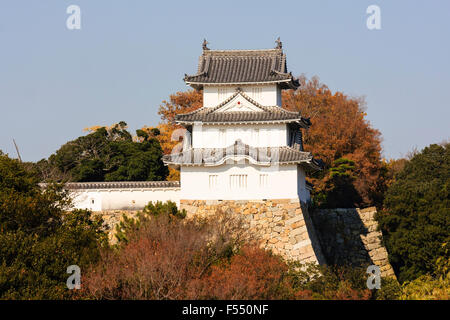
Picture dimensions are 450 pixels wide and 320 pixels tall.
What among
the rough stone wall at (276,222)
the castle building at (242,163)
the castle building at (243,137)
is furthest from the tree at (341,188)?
the rough stone wall at (276,222)

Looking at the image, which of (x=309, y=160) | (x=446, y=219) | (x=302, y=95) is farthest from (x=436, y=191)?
(x=302, y=95)

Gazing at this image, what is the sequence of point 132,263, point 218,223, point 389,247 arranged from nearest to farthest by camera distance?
point 132,263, point 218,223, point 389,247

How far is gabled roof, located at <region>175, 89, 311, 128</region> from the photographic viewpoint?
31.2 metres

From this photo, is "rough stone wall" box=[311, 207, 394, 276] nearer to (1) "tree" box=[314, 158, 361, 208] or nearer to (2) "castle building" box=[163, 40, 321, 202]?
(1) "tree" box=[314, 158, 361, 208]

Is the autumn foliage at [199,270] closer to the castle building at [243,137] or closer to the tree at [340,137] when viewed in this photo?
the castle building at [243,137]

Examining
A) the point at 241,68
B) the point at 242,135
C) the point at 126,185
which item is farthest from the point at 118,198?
the point at 241,68

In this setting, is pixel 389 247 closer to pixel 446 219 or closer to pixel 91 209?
pixel 446 219

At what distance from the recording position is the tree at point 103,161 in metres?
40.1

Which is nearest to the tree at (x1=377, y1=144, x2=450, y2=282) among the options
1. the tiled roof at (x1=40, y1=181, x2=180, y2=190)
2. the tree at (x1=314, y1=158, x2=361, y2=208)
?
the tree at (x1=314, y1=158, x2=361, y2=208)

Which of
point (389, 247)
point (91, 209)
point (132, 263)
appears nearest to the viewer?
point (132, 263)

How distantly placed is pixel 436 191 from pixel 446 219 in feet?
6.87

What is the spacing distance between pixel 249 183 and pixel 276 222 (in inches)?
71.4

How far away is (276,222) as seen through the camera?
3073cm
